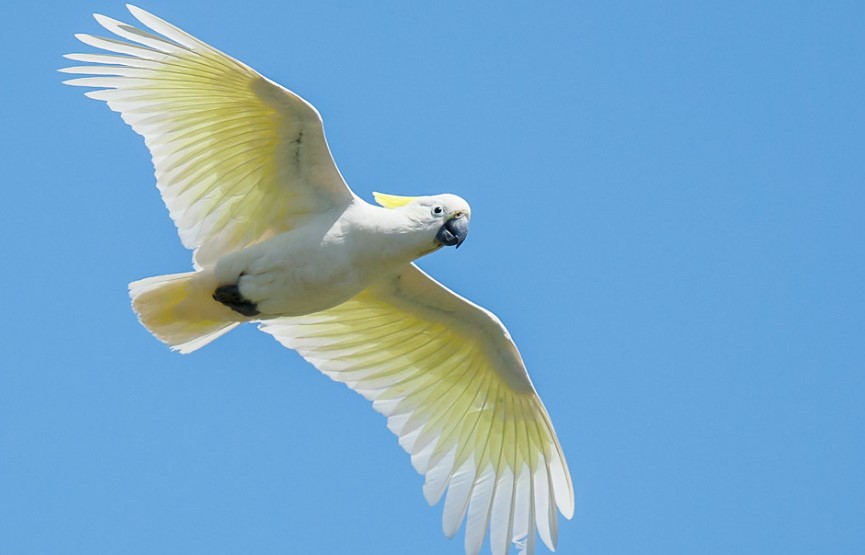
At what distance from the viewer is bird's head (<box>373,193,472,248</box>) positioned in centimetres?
889

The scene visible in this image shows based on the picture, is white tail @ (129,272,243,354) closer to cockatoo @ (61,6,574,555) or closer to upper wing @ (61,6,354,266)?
cockatoo @ (61,6,574,555)

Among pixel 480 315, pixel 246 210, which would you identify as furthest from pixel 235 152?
pixel 480 315

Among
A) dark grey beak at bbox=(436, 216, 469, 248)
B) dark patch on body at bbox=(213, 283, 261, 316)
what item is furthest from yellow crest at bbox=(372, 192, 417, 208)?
dark patch on body at bbox=(213, 283, 261, 316)

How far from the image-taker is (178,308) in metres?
9.09

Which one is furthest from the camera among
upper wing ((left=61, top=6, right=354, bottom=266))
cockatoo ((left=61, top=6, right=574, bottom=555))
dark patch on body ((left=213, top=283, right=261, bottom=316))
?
dark patch on body ((left=213, top=283, right=261, bottom=316))

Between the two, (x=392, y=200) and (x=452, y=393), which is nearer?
(x=392, y=200)

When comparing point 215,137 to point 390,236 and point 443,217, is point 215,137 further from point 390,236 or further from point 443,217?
point 443,217

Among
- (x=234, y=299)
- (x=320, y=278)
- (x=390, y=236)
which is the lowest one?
(x=234, y=299)

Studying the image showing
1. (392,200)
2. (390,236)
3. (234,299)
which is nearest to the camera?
(390,236)

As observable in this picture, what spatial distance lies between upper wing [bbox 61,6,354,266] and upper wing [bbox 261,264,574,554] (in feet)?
2.91

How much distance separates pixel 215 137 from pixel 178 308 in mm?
1005

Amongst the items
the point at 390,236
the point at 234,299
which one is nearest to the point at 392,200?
the point at 390,236

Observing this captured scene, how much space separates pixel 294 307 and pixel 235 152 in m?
0.96

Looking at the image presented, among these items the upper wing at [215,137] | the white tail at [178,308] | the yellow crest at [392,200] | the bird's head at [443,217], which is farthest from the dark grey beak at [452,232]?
the white tail at [178,308]
